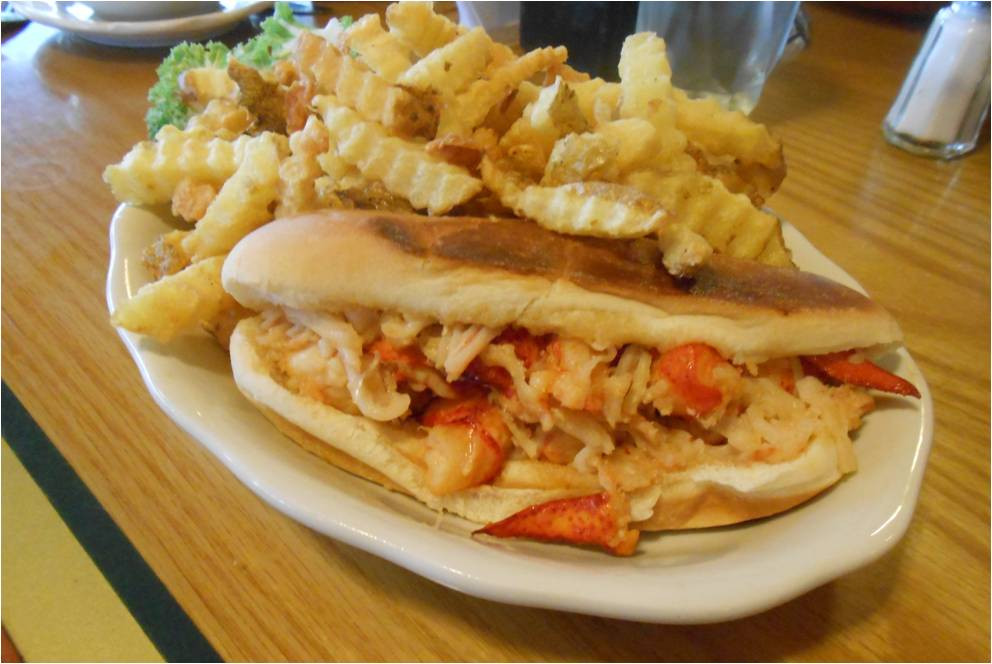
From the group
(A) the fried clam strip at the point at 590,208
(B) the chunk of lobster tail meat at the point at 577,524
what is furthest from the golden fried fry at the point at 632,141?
(B) the chunk of lobster tail meat at the point at 577,524

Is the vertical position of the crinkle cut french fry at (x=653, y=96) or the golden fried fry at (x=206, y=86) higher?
the crinkle cut french fry at (x=653, y=96)

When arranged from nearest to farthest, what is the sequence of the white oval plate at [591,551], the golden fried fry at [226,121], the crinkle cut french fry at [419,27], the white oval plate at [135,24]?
the white oval plate at [591,551] < the crinkle cut french fry at [419,27] < the golden fried fry at [226,121] < the white oval plate at [135,24]

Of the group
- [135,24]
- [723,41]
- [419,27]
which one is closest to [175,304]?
[419,27]

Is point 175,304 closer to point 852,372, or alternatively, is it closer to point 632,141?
point 632,141

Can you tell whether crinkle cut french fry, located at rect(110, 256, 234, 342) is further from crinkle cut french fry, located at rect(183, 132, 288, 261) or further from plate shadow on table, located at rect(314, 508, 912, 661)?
plate shadow on table, located at rect(314, 508, 912, 661)

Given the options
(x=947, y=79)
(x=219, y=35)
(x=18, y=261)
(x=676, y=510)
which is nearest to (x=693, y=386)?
(x=676, y=510)

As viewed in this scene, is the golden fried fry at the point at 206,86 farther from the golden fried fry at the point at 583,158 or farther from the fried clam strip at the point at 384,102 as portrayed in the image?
the golden fried fry at the point at 583,158
